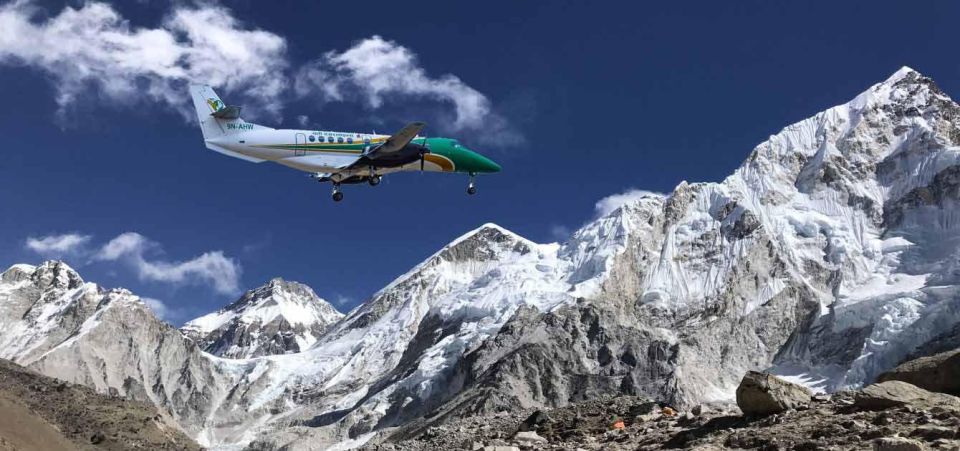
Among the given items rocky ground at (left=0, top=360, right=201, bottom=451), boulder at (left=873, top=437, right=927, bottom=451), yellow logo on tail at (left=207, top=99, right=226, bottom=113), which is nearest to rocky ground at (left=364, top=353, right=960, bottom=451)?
boulder at (left=873, top=437, right=927, bottom=451)

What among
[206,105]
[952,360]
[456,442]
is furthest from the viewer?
[206,105]

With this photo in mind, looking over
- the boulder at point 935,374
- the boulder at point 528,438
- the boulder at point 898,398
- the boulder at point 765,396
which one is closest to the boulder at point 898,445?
the boulder at point 898,398

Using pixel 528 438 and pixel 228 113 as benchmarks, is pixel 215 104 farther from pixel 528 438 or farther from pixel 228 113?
pixel 528 438

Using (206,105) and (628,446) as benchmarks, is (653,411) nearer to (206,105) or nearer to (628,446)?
(628,446)

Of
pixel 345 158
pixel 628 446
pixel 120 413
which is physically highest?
pixel 345 158

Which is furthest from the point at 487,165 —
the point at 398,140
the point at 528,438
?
the point at 528,438

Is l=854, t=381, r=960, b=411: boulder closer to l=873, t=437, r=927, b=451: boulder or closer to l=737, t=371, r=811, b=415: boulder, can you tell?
l=737, t=371, r=811, b=415: boulder

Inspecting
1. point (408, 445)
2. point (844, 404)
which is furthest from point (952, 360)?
point (408, 445)
